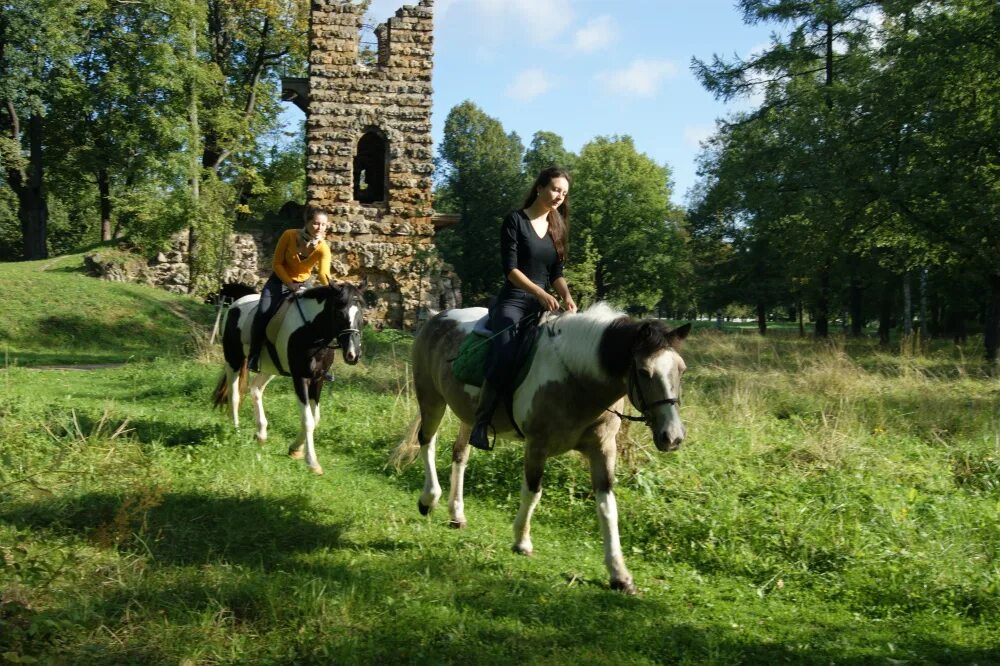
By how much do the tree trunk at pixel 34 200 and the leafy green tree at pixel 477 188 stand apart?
1896cm

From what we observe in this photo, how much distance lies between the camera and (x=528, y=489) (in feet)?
18.1

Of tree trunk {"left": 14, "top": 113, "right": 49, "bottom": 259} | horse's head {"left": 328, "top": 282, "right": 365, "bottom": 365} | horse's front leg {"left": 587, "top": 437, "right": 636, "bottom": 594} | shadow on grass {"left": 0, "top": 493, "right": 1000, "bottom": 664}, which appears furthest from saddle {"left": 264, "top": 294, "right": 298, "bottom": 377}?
tree trunk {"left": 14, "top": 113, "right": 49, "bottom": 259}

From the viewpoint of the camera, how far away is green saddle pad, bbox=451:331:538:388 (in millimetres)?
5801

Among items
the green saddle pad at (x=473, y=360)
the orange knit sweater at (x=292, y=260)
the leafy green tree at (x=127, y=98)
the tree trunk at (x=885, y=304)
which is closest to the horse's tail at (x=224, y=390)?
the orange knit sweater at (x=292, y=260)

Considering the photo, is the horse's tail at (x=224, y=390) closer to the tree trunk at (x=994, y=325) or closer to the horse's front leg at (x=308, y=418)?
the horse's front leg at (x=308, y=418)

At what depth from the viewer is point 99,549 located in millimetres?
5391

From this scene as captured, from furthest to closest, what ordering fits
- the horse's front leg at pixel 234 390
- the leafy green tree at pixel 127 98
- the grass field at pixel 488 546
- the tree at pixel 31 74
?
the leafy green tree at pixel 127 98 → the tree at pixel 31 74 → the horse's front leg at pixel 234 390 → the grass field at pixel 488 546

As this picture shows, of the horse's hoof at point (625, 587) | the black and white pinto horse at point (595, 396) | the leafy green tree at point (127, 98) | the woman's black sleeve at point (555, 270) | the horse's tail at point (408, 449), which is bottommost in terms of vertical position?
the horse's hoof at point (625, 587)

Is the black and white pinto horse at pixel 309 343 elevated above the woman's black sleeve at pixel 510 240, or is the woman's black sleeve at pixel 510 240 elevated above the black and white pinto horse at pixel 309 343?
the woman's black sleeve at pixel 510 240

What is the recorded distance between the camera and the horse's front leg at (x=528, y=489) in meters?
5.45

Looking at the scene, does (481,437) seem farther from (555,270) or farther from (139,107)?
(139,107)

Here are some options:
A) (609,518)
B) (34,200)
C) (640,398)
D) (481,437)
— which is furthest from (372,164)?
(640,398)

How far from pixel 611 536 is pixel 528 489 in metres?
0.67

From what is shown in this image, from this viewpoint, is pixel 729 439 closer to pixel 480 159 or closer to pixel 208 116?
pixel 208 116
